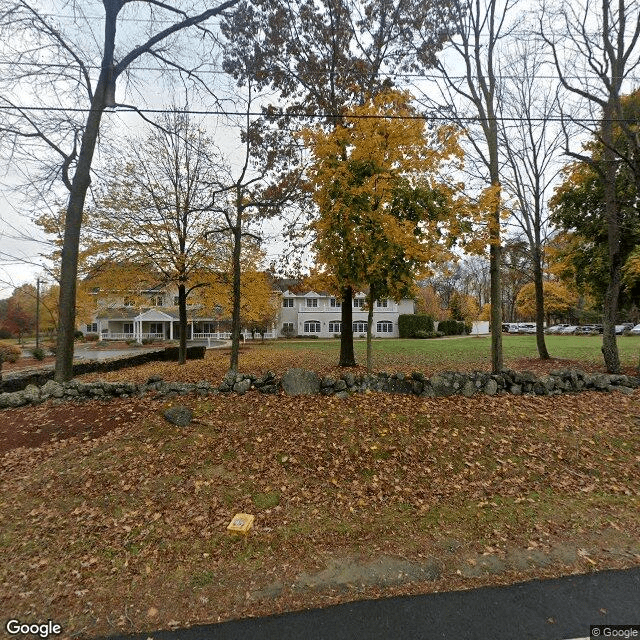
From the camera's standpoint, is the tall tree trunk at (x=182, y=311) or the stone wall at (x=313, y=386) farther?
the tall tree trunk at (x=182, y=311)

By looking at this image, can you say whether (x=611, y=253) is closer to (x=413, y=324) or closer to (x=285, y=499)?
(x=285, y=499)

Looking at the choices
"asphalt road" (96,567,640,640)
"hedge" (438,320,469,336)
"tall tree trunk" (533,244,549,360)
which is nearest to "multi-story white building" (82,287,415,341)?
"hedge" (438,320,469,336)

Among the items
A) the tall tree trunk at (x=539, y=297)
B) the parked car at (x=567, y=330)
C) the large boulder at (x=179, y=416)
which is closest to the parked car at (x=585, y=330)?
the parked car at (x=567, y=330)

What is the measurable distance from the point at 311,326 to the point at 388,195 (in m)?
34.2

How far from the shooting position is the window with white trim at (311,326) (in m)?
41.1

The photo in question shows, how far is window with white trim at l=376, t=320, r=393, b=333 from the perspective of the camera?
39844mm

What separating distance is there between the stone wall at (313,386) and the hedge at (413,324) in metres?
30.8

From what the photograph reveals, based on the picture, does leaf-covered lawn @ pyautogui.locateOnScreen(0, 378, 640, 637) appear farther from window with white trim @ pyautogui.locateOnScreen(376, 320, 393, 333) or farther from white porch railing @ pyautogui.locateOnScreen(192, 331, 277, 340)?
white porch railing @ pyautogui.locateOnScreen(192, 331, 277, 340)

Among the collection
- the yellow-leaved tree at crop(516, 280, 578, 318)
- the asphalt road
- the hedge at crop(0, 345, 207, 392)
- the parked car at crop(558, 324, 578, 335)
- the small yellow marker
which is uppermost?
the yellow-leaved tree at crop(516, 280, 578, 318)

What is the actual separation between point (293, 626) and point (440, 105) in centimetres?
1190

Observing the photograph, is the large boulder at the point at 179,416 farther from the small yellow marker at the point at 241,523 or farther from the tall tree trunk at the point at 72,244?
the tall tree trunk at the point at 72,244

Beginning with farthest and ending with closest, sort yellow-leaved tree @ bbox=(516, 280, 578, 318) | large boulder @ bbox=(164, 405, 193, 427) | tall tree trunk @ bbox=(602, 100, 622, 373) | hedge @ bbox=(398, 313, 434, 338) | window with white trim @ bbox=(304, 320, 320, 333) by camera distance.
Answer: window with white trim @ bbox=(304, 320, 320, 333)
hedge @ bbox=(398, 313, 434, 338)
yellow-leaved tree @ bbox=(516, 280, 578, 318)
tall tree trunk @ bbox=(602, 100, 622, 373)
large boulder @ bbox=(164, 405, 193, 427)

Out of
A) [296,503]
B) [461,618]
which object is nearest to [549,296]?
[296,503]

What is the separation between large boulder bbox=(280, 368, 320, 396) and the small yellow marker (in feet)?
9.89
